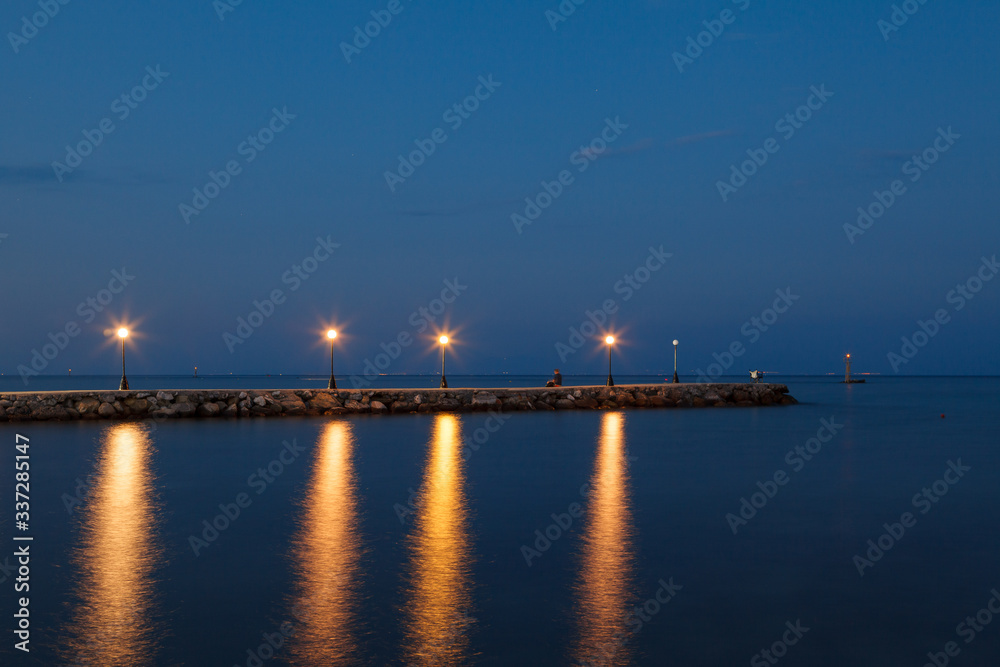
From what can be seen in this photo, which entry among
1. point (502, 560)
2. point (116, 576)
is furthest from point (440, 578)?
point (116, 576)

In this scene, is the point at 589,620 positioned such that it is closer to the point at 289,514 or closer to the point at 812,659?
the point at 812,659

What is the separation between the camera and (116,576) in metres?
8.06

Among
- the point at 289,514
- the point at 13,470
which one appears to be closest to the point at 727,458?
the point at 289,514

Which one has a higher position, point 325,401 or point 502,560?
point 325,401

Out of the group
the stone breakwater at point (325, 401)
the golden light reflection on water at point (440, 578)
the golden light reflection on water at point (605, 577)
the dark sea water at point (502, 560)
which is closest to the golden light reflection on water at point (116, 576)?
the dark sea water at point (502, 560)

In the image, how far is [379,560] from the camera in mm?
8758

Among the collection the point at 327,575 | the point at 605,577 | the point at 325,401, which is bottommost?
the point at 605,577

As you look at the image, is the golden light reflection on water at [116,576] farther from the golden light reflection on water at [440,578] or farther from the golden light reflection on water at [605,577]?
the golden light reflection on water at [605,577]

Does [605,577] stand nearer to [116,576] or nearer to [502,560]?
[502,560]

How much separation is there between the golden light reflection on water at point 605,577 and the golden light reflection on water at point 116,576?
11.6 ft

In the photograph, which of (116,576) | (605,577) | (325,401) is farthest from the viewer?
(325,401)

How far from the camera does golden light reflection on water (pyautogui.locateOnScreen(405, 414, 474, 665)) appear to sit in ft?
20.3

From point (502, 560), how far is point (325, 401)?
89.2 feet

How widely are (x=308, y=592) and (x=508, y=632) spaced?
223 cm
